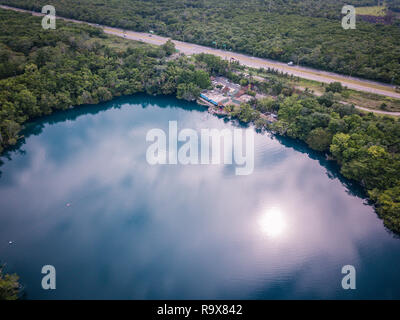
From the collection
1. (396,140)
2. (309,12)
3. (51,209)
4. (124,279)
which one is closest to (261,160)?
(396,140)

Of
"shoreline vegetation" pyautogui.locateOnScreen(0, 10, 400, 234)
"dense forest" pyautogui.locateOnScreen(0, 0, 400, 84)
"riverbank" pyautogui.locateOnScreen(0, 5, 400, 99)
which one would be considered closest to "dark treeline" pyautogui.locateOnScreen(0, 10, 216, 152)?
"shoreline vegetation" pyautogui.locateOnScreen(0, 10, 400, 234)

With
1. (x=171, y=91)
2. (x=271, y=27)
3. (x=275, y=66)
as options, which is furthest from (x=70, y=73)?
(x=271, y=27)

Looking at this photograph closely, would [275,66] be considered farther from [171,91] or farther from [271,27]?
[171,91]

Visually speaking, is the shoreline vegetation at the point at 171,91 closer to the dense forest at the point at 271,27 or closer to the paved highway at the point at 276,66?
the paved highway at the point at 276,66

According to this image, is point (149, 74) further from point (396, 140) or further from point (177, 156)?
point (396, 140)

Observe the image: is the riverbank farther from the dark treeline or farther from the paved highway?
the dark treeline

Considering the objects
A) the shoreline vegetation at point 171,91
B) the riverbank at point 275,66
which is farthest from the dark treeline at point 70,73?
the riverbank at point 275,66
